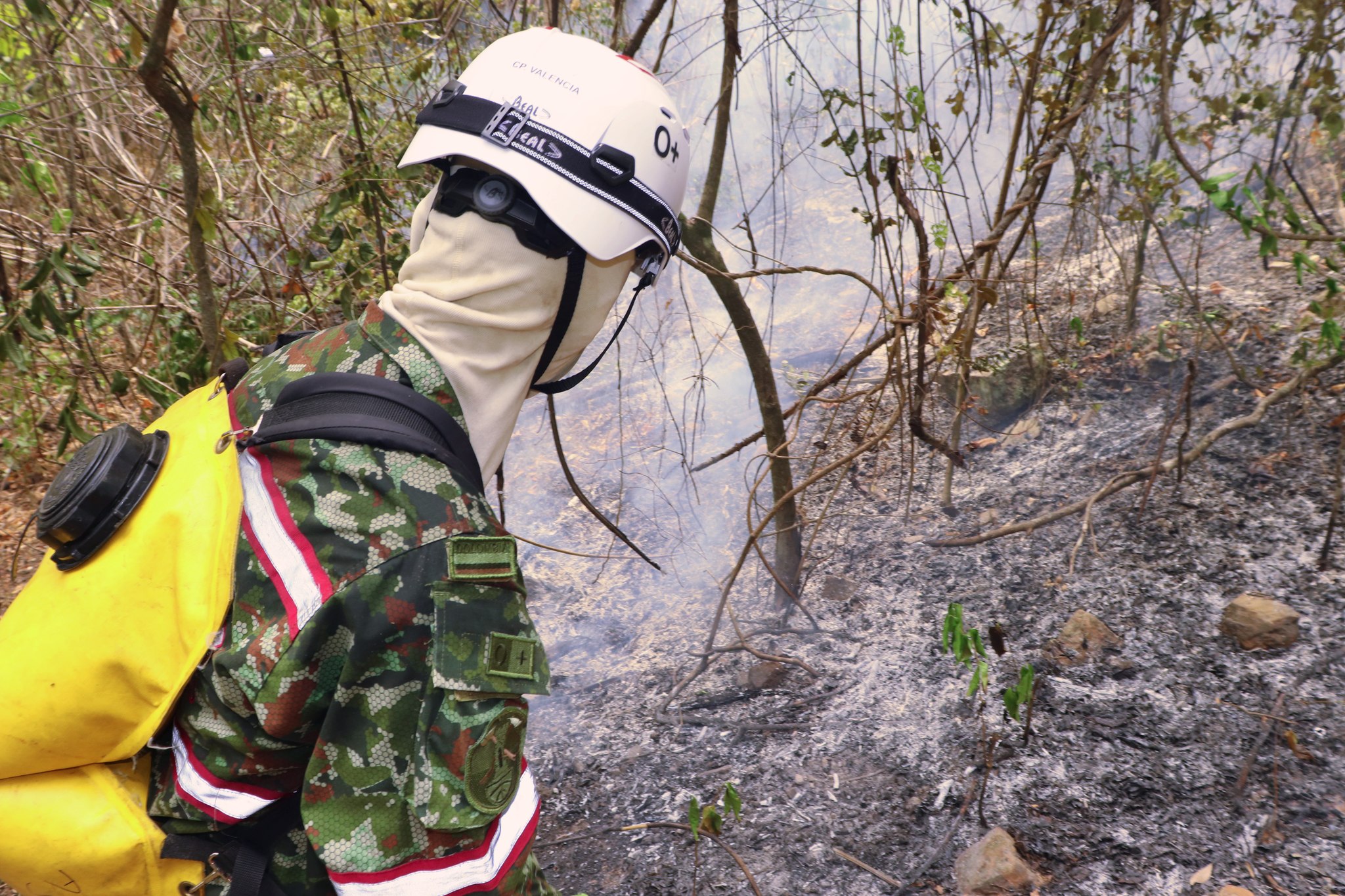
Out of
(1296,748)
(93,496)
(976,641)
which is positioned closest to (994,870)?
(976,641)

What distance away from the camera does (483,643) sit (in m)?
1.16

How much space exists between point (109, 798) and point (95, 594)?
0.33 m

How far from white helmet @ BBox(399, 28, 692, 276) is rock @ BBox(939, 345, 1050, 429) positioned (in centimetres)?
238

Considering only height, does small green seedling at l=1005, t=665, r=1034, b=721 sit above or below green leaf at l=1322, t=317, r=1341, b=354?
below

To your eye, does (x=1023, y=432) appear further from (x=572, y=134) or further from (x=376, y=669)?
(x=376, y=669)

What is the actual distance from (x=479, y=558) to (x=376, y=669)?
0.21m

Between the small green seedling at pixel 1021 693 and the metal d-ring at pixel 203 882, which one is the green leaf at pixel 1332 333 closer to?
the small green seedling at pixel 1021 693

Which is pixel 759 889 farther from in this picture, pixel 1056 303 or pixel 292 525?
pixel 1056 303

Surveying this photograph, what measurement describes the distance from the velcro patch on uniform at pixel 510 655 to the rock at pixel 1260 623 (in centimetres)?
209

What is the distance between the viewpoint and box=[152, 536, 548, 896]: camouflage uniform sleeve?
3.76ft

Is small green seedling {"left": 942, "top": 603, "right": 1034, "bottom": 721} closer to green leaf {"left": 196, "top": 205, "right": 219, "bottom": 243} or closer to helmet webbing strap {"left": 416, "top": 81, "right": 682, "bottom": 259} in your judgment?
helmet webbing strap {"left": 416, "top": 81, "right": 682, "bottom": 259}

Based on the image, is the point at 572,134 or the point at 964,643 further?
the point at 964,643

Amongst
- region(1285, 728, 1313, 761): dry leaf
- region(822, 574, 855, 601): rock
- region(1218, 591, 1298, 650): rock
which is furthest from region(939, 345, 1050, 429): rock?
region(1285, 728, 1313, 761): dry leaf

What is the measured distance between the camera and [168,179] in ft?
13.7
